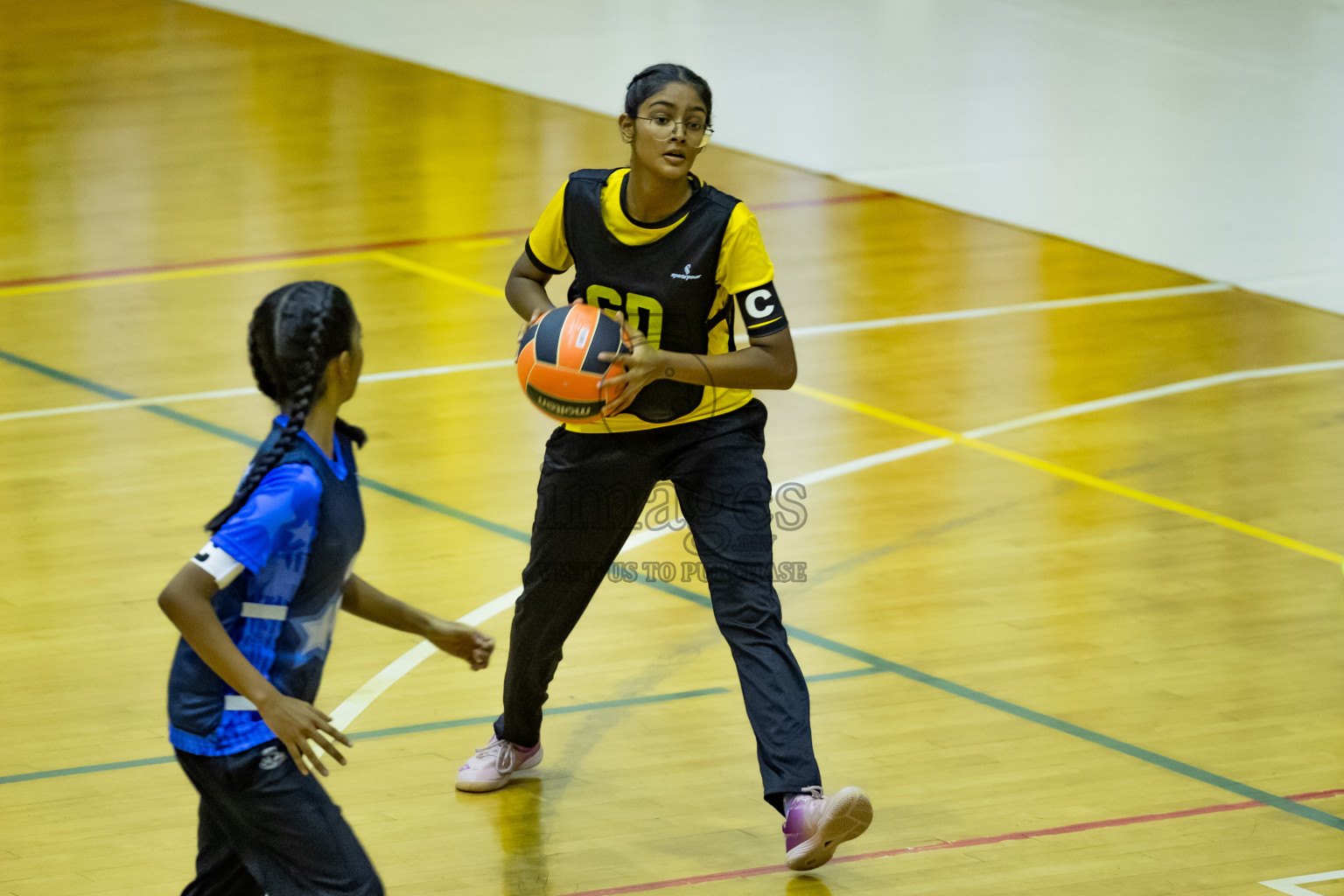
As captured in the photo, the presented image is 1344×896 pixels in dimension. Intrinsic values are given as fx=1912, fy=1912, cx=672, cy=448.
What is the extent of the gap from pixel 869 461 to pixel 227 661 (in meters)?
4.77

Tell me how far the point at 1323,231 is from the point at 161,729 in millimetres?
8444

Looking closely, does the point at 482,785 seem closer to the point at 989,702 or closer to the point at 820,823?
the point at 820,823

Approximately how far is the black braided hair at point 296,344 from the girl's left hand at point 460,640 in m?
0.53

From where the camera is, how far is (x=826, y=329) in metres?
9.62

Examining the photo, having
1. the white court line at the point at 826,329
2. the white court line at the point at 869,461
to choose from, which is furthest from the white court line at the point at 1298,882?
the white court line at the point at 826,329

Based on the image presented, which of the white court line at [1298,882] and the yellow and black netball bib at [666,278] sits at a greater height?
the yellow and black netball bib at [666,278]

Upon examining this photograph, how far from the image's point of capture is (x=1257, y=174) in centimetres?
1288

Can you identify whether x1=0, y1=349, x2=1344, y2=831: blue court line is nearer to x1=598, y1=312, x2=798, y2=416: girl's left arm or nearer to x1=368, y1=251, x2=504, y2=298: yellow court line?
x1=598, y1=312, x2=798, y2=416: girl's left arm

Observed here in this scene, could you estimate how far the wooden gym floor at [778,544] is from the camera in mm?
5008

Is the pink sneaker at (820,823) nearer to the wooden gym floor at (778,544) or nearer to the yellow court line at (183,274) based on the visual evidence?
the wooden gym floor at (778,544)

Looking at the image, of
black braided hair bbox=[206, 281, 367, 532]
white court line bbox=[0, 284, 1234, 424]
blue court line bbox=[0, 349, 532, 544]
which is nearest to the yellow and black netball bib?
black braided hair bbox=[206, 281, 367, 532]

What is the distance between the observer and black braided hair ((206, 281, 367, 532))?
3549mm

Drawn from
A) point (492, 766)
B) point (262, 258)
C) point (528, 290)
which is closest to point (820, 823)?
point (492, 766)

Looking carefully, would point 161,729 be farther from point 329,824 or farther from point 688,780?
point 329,824
